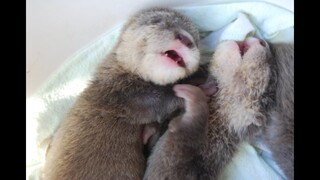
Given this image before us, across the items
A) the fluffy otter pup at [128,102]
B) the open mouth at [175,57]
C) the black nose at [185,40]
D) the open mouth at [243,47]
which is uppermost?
the black nose at [185,40]

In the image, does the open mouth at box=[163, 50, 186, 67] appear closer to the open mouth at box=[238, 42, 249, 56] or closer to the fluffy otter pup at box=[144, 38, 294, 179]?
the fluffy otter pup at box=[144, 38, 294, 179]

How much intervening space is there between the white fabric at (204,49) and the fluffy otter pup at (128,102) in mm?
139

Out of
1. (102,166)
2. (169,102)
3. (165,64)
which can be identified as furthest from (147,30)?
(102,166)

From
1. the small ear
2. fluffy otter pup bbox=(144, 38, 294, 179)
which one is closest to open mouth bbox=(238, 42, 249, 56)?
fluffy otter pup bbox=(144, 38, 294, 179)

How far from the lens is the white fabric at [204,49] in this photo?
5.85 feet

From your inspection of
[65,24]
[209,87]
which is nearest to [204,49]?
[209,87]

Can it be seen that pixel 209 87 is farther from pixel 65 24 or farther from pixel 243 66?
pixel 65 24

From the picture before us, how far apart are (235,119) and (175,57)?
11.9 inches

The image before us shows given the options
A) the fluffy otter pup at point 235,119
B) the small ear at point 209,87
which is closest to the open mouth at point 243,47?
the fluffy otter pup at point 235,119

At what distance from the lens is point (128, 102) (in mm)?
1713

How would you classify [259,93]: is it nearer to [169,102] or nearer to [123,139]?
[169,102]

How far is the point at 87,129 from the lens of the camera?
5.57 feet

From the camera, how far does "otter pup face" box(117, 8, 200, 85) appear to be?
1.66 meters

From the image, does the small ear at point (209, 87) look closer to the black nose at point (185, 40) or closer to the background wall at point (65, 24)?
the black nose at point (185, 40)
